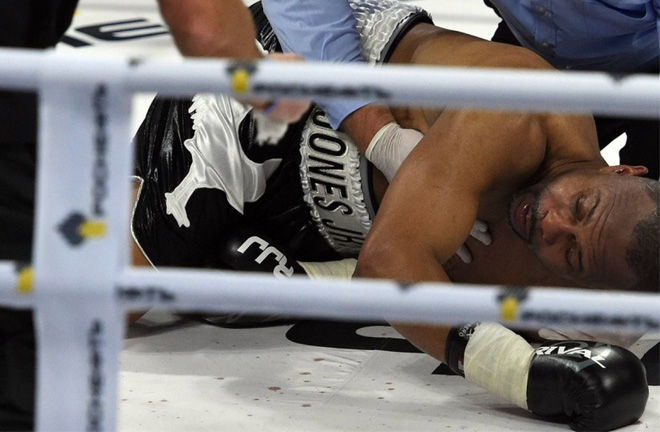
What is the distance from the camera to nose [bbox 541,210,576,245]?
75.8 inches

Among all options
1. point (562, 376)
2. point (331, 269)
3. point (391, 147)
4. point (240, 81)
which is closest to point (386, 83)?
point (240, 81)

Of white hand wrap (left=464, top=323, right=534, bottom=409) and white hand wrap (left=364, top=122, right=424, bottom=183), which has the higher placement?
white hand wrap (left=364, top=122, right=424, bottom=183)

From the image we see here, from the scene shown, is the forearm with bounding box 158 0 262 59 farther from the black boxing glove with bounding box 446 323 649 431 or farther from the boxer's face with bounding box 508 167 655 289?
the boxer's face with bounding box 508 167 655 289

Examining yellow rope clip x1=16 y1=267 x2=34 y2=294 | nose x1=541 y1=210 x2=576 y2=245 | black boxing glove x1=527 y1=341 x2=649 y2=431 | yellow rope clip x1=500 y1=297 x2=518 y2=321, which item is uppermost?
yellow rope clip x1=500 y1=297 x2=518 y2=321

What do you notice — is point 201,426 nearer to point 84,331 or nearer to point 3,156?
point 3,156

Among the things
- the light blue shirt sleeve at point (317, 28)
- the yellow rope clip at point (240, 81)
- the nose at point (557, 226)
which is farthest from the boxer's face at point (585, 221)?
the yellow rope clip at point (240, 81)

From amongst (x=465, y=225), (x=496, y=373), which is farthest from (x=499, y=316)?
(x=465, y=225)

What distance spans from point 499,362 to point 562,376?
0.10 m

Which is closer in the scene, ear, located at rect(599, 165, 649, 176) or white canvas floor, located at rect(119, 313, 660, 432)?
white canvas floor, located at rect(119, 313, 660, 432)

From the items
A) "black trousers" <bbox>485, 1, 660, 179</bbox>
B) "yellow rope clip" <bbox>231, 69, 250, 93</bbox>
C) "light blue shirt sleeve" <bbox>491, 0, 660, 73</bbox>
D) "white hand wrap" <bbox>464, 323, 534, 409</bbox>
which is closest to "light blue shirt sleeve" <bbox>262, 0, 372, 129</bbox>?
"light blue shirt sleeve" <bbox>491, 0, 660, 73</bbox>

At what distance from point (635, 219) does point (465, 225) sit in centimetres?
29

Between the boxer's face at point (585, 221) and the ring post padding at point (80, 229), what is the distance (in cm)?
120

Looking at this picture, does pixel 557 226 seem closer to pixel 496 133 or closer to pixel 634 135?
pixel 496 133

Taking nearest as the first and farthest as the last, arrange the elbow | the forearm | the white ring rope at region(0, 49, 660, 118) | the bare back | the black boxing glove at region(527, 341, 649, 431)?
the white ring rope at region(0, 49, 660, 118) < the forearm < the black boxing glove at region(527, 341, 649, 431) < the elbow < the bare back
